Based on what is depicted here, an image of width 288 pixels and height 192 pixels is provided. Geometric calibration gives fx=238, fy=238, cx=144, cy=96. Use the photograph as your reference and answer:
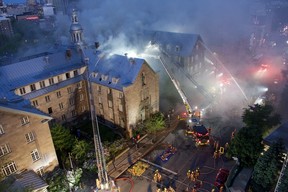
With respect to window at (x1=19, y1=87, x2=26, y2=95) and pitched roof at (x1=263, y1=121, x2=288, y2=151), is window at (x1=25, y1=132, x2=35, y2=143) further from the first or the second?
pitched roof at (x1=263, y1=121, x2=288, y2=151)

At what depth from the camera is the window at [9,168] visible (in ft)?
103

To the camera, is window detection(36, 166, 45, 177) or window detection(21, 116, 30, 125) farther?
window detection(36, 166, 45, 177)

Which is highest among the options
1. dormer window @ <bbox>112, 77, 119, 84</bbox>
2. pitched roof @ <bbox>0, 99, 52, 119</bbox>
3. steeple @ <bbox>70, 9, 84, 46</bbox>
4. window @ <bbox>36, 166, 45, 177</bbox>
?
steeple @ <bbox>70, 9, 84, 46</bbox>

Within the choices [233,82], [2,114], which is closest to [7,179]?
[2,114]

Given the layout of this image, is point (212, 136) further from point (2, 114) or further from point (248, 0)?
point (248, 0)

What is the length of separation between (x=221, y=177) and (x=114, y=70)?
2660cm

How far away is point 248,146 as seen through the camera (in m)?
35.7

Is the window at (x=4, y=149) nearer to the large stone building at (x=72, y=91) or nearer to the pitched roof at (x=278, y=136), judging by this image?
the large stone building at (x=72, y=91)

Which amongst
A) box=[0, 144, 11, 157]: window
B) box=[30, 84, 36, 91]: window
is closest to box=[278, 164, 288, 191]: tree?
box=[0, 144, 11, 157]: window

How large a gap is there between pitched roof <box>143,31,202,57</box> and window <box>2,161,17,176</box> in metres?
45.6

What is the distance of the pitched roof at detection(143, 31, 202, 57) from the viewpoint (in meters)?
62.4

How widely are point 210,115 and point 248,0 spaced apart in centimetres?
10761

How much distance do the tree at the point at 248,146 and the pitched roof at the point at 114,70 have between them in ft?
67.6

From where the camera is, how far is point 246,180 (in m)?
34.6
